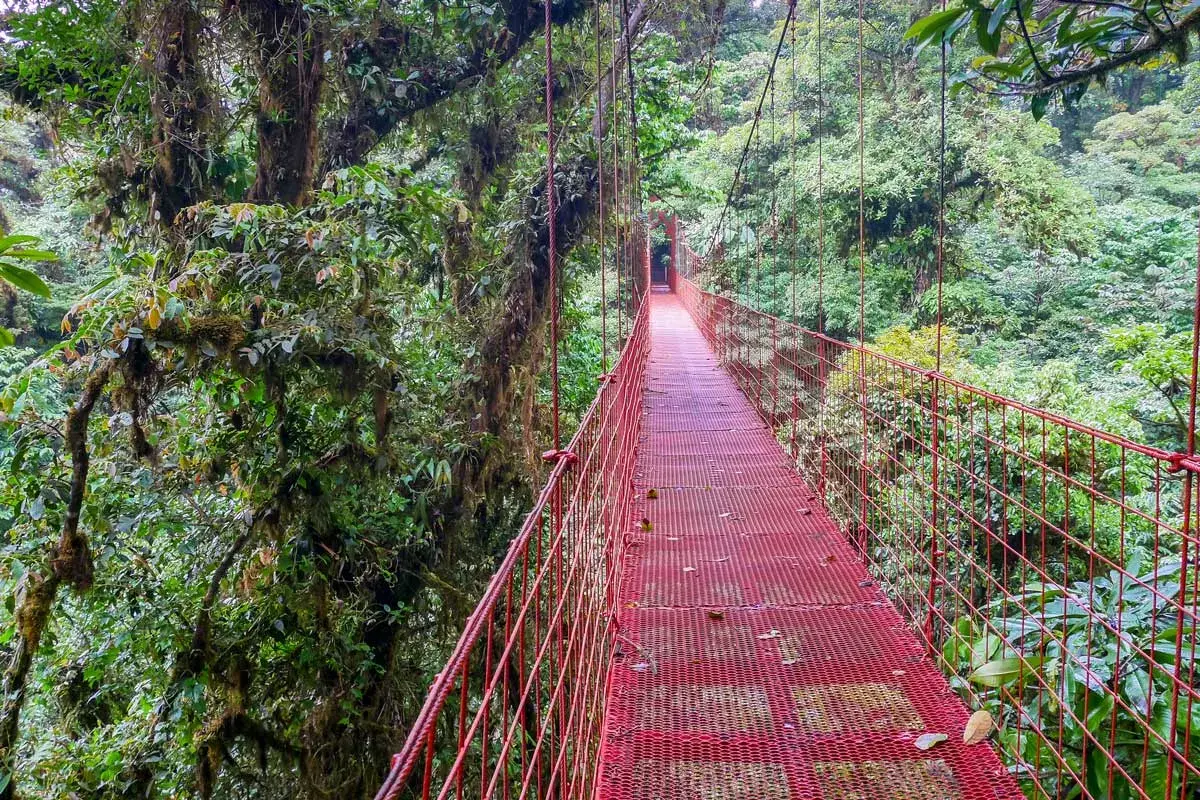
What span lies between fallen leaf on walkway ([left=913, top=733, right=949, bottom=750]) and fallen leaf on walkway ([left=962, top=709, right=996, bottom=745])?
1.5 inches

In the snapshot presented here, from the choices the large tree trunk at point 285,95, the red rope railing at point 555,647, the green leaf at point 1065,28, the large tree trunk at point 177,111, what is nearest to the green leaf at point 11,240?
the red rope railing at point 555,647

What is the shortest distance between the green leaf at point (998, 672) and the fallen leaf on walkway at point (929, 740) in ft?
0.50

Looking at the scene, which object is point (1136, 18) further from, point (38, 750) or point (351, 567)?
point (38, 750)

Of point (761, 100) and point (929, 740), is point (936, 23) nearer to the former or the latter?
point (929, 740)

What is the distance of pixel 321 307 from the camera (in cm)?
272

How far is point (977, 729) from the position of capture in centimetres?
161

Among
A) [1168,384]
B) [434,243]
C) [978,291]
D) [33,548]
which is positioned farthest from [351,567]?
[978,291]

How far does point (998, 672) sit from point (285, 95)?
370 centimetres

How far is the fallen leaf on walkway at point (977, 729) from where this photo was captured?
5.24ft

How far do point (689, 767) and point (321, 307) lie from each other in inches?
75.4

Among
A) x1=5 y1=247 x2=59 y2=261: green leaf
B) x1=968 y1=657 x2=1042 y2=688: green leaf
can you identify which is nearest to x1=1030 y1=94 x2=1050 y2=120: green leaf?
x1=968 y1=657 x2=1042 y2=688: green leaf

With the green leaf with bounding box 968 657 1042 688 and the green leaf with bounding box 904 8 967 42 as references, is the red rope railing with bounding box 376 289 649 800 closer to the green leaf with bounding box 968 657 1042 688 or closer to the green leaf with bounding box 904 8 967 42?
the green leaf with bounding box 968 657 1042 688

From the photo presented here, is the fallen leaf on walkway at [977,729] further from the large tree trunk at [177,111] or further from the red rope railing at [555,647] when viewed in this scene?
the large tree trunk at [177,111]

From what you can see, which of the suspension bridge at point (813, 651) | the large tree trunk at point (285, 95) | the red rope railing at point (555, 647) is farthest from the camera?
the large tree trunk at point (285, 95)
